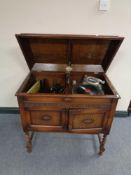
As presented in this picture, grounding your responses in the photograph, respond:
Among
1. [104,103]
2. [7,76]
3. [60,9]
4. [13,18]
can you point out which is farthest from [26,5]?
[104,103]

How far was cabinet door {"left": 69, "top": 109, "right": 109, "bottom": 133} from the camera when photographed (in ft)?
3.68

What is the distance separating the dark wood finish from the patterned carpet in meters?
0.11

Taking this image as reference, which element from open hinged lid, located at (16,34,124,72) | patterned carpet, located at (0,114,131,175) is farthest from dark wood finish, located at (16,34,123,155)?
patterned carpet, located at (0,114,131,175)

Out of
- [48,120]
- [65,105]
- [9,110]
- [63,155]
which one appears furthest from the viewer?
[9,110]

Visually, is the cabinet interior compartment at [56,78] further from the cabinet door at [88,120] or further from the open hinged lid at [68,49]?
the cabinet door at [88,120]

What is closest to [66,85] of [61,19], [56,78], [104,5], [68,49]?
[56,78]

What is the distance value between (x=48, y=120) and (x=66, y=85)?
0.37m

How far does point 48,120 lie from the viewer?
118 centimetres

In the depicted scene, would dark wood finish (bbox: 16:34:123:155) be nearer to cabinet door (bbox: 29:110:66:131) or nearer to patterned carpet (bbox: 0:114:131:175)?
cabinet door (bbox: 29:110:66:131)

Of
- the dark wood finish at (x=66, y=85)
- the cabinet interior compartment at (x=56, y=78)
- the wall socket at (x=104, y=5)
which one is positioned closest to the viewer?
the dark wood finish at (x=66, y=85)

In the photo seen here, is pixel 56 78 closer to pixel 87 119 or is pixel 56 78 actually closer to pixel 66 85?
pixel 66 85

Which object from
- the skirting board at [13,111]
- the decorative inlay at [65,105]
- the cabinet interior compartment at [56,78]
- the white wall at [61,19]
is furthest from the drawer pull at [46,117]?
the skirting board at [13,111]

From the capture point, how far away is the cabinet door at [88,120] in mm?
1121

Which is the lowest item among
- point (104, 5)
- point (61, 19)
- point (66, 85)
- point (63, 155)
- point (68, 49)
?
point (63, 155)
